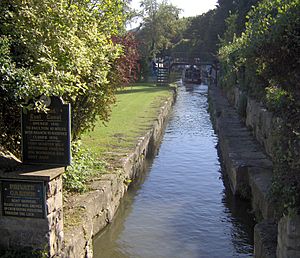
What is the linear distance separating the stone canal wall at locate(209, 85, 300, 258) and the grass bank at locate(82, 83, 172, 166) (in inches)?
112

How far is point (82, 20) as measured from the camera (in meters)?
6.45

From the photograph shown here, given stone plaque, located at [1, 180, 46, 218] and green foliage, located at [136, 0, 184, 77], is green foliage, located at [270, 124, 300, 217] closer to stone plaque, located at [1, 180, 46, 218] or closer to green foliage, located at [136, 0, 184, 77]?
stone plaque, located at [1, 180, 46, 218]

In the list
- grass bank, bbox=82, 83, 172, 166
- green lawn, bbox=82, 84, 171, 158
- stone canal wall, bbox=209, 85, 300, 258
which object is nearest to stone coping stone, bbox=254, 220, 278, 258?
stone canal wall, bbox=209, 85, 300, 258

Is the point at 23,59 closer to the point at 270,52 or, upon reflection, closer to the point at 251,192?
the point at 270,52

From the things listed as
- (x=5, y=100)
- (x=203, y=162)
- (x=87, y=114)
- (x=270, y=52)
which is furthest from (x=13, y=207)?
(x=203, y=162)

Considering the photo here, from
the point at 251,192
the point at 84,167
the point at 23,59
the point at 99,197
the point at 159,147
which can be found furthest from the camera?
the point at 159,147

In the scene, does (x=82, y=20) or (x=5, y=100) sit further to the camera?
(x=82, y=20)

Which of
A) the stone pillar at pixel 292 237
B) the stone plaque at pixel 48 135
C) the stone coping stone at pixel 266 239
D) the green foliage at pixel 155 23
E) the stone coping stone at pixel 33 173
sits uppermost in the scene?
the green foliage at pixel 155 23

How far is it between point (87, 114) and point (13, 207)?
3167 mm

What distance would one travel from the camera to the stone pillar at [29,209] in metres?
5.26

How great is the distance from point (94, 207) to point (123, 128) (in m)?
7.71

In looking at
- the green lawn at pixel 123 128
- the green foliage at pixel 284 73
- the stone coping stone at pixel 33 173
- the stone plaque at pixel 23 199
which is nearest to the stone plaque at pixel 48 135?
the stone coping stone at pixel 33 173

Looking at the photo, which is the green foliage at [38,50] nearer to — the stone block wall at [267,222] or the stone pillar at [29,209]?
the stone pillar at [29,209]

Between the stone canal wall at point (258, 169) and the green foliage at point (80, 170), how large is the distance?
126 inches
